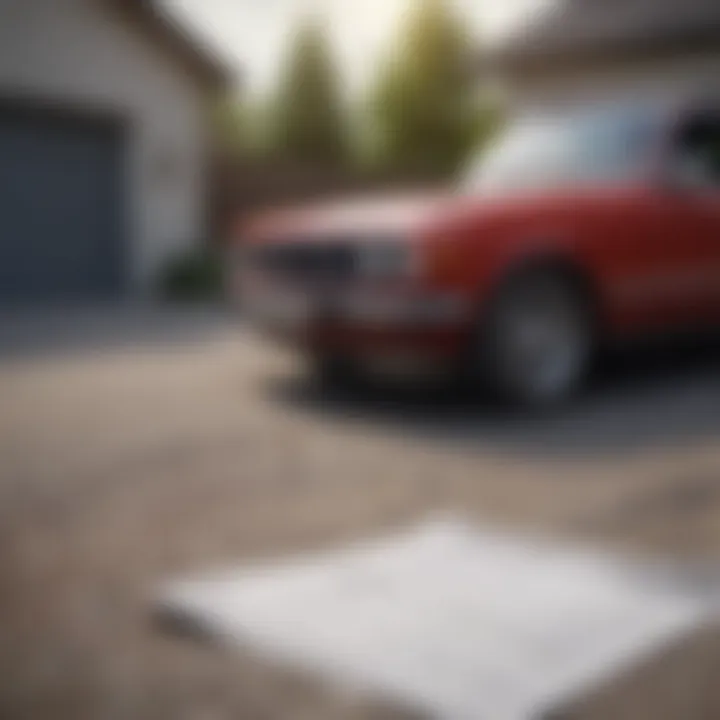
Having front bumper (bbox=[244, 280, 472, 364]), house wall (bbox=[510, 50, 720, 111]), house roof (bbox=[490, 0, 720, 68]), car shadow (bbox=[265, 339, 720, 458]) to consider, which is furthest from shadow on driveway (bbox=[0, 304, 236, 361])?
house roof (bbox=[490, 0, 720, 68])

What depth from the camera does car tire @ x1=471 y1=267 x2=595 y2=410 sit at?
5.46m

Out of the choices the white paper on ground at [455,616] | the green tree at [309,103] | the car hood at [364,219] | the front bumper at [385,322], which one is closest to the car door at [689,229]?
the car hood at [364,219]

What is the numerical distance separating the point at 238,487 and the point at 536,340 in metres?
2.18

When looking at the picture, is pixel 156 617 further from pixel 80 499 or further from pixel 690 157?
pixel 690 157

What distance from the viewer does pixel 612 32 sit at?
14.1m

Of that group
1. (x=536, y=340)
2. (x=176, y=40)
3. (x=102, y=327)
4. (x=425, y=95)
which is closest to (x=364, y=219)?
(x=536, y=340)

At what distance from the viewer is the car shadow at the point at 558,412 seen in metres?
4.95

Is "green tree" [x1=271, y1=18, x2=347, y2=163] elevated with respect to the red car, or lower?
elevated

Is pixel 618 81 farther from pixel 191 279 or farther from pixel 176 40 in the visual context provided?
pixel 191 279

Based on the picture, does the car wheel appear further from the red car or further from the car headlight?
the car headlight

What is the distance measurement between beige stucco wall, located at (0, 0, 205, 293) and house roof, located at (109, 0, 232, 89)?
130 millimetres

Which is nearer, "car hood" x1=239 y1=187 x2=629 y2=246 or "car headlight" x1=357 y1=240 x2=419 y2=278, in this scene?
"car headlight" x1=357 y1=240 x2=419 y2=278

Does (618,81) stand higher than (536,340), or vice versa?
(618,81)

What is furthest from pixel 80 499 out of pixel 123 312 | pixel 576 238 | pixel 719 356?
pixel 123 312
